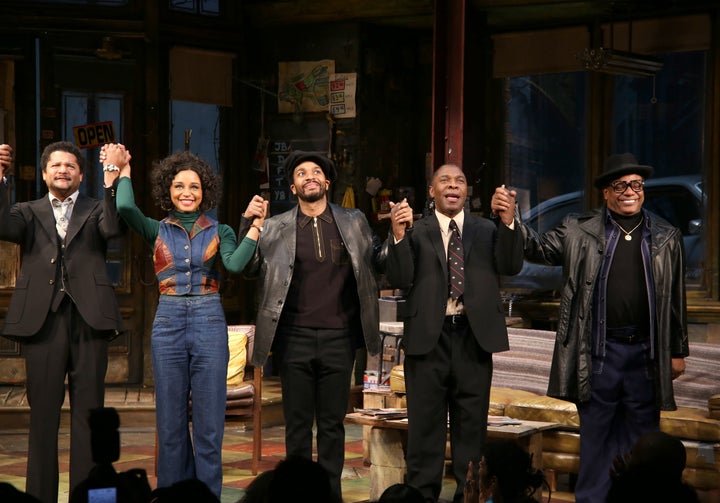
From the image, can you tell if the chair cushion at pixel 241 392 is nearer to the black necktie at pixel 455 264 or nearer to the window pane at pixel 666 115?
the black necktie at pixel 455 264

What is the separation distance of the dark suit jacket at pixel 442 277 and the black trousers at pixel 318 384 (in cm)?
33

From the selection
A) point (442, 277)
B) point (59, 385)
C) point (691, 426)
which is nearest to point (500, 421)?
point (691, 426)

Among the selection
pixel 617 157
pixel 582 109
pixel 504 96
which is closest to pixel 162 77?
pixel 504 96

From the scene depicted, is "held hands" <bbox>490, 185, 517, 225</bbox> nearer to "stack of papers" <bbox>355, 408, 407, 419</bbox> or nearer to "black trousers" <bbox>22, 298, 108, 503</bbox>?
"stack of papers" <bbox>355, 408, 407, 419</bbox>

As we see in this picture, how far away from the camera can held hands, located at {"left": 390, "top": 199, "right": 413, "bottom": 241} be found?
16.7 feet

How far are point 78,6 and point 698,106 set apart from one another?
15.9ft

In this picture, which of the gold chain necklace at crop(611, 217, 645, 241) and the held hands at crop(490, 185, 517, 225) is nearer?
the held hands at crop(490, 185, 517, 225)

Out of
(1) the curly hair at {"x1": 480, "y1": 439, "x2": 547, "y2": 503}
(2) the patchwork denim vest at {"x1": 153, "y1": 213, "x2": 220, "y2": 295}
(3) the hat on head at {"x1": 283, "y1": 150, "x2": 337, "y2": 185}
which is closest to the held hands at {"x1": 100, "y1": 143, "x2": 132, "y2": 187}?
(2) the patchwork denim vest at {"x1": 153, "y1": 213, "x2": 220, "y2": 295}

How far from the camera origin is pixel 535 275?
932 cm

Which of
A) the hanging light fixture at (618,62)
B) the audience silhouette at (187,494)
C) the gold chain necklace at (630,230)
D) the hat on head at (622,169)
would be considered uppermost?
the hanging light fixture at (618,62)

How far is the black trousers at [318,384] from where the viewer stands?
5.08 metres

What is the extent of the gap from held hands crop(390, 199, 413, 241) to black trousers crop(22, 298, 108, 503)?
1367 mm

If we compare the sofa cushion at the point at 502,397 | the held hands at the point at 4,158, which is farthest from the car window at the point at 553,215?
the held hands at the point at 4,158

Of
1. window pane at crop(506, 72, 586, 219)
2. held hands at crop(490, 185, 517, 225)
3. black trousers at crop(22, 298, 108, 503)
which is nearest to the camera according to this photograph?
black trousers at crop(22, 298, 108, 503)
